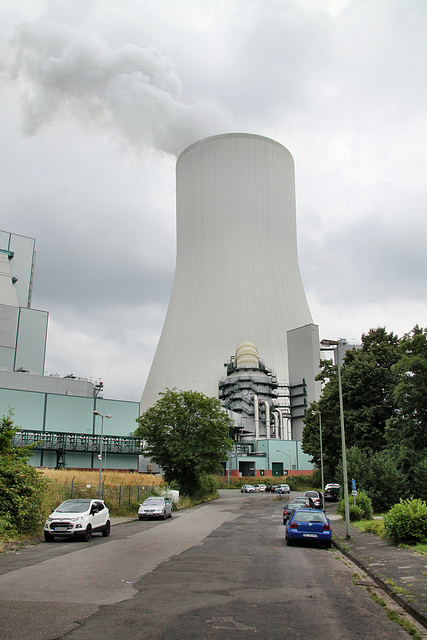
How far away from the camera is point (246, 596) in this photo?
8.05m

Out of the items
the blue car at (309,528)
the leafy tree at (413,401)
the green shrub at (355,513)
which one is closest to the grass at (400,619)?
the blue car at (309,528)

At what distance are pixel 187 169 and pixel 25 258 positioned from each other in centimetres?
2276

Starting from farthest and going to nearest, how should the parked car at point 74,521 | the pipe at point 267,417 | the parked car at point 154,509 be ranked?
the pipe at point 267,417
the parked car at point 154,509
the parked car at point 74,521

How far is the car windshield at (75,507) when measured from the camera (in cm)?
1661

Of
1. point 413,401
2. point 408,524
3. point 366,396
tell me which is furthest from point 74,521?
point 366,396

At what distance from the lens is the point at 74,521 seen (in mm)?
15906

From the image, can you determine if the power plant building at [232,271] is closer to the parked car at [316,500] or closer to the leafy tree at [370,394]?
the leafy tree at [370,394]

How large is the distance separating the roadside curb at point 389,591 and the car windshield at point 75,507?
7.58m

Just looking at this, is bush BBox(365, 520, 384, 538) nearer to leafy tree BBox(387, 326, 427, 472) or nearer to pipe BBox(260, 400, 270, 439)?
leafy tree BBox(387, 326, 427, 472)

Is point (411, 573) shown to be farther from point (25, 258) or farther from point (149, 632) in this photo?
point (25, 258)

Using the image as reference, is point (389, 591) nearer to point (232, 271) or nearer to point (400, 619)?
A: point (400, 619)

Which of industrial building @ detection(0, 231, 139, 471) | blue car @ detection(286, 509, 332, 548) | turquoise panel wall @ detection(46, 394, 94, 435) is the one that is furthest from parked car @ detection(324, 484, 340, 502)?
blue car @ detection(286, 509, 332, 548)

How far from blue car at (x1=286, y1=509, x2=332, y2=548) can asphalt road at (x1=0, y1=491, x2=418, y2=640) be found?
1.99 ft

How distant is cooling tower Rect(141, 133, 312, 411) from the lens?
186ft
